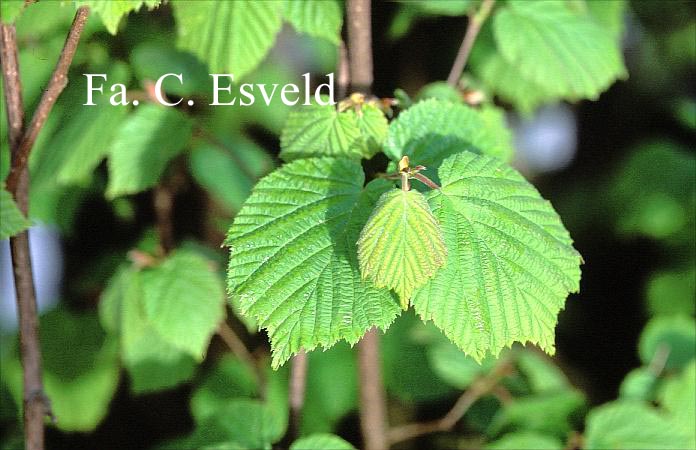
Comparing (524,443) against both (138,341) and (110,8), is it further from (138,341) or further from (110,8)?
(110,8)

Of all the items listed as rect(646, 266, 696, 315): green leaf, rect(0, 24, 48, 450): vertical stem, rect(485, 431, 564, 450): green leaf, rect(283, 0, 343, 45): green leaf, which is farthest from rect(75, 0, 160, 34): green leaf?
rect(646, 266, 696, 315): green leaf

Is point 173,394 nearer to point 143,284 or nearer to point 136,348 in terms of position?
point 136,348

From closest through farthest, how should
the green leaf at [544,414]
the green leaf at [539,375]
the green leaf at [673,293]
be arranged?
1. the green leaf at [544,414]
2. the green leaf at [539,375]
3. the green leaf at [673,293]

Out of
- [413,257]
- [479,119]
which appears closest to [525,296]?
[413,257]

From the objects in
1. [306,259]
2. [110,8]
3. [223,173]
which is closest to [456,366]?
[223,173]

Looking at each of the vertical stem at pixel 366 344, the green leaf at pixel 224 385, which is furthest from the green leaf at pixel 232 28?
the green leaf at pixel 224 385

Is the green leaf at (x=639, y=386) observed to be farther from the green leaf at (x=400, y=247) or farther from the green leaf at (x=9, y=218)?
the green leaf at (x=9, y=218)
